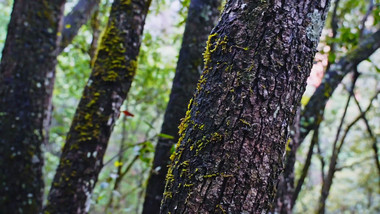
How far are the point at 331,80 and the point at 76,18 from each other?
3.59 metres

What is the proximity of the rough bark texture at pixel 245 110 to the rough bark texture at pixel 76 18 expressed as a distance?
417cm

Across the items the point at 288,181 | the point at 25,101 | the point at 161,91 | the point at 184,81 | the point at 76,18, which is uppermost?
the point at 76,18

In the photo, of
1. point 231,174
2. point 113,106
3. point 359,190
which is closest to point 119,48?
point 113,106

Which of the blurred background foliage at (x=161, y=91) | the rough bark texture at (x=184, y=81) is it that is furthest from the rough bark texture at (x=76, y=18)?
the rough bark texture at (x=184, y=81)

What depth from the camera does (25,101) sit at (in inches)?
127

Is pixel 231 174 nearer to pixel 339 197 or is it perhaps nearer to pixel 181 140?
pixel 181 140

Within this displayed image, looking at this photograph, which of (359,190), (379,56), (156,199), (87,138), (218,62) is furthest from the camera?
(359,190)

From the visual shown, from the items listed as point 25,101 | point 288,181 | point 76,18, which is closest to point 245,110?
point 288,181

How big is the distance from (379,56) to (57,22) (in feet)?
33.6

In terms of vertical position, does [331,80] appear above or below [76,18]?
below

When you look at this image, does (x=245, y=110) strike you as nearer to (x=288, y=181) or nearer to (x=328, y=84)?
(x=288, y=181)

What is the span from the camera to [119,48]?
9.86ft

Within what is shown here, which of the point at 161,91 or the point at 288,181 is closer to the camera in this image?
the point at 288,181

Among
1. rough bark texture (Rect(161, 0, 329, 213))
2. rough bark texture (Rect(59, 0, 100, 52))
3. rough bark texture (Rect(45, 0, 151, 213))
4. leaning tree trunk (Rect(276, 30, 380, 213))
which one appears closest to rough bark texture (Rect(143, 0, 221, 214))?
rough bark texture (Rect(45, 0, 151, 213))
